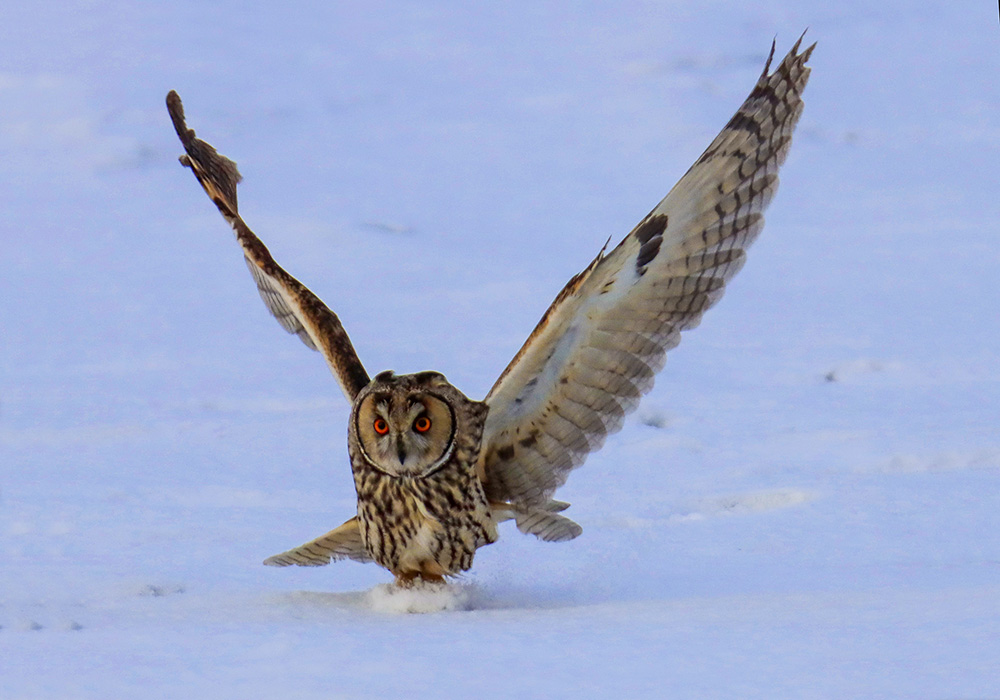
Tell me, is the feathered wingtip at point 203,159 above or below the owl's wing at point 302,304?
above

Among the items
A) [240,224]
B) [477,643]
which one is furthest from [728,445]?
[477,643]

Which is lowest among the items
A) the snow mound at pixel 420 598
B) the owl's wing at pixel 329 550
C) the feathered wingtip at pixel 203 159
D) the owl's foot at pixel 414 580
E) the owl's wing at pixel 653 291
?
the snow mound at pixel 420 598

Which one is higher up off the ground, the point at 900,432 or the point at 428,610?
the point at 900,432

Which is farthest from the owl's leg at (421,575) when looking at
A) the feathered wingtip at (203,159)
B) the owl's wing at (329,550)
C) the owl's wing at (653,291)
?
the feathered wingtip at (203,159)

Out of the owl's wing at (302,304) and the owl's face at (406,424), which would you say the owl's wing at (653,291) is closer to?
the owl's face at (406,424)

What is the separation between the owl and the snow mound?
0.05 metres

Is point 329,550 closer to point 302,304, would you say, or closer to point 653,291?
point 302,304

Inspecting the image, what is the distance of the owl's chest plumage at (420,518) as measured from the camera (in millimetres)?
3496

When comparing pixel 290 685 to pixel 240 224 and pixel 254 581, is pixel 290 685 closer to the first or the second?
pixel 254 581

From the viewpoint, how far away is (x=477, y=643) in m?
2.86

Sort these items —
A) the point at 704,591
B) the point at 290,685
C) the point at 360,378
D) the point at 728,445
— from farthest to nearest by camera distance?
the point at 728,445 → the point at 360,378 → the point at 704,591 → the point at 290,685

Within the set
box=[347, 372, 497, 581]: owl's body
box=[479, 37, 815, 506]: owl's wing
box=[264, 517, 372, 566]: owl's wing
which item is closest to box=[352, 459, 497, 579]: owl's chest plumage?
box=[347, 372, 497, 581]: owl's body

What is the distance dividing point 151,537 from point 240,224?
37.8 inches

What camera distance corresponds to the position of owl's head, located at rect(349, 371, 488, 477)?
339cm
